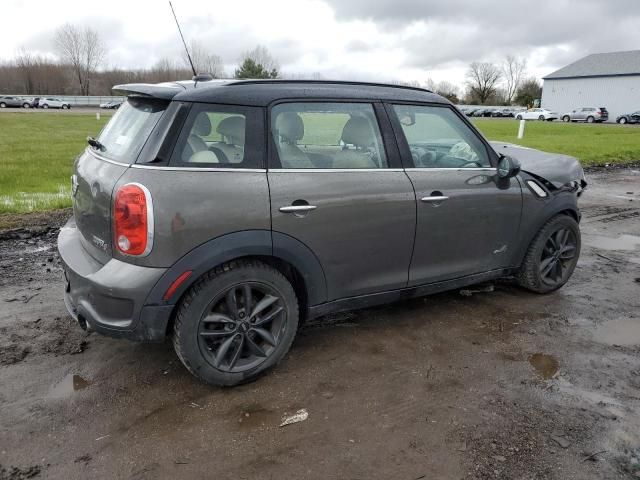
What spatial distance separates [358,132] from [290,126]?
517 millimetres

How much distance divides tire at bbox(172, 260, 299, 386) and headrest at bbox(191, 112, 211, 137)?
75cm

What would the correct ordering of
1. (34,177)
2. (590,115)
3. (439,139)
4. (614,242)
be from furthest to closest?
1. (590,115)
2. (34,177)
3. (614,242)
4. (439,139)

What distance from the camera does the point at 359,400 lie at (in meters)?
2.98

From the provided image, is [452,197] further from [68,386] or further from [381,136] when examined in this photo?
[68,386]

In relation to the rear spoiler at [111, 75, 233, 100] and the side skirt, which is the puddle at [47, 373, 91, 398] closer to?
the side skirt

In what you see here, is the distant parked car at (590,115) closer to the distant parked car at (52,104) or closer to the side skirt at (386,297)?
the side skirt at (386,297)

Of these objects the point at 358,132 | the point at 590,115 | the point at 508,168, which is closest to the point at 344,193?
the point at 358,132

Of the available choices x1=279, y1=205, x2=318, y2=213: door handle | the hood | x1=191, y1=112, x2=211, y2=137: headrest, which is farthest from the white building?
x1=191, y1=112, x2=211, y2=137: headrest

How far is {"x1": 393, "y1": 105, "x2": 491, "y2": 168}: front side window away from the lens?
11.8ft

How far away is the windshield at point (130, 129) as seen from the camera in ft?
9.52

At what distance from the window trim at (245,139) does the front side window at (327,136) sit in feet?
0.32

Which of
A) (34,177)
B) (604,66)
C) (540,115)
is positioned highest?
(604,66)

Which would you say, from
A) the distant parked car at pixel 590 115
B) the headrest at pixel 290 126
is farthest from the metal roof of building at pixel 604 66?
the headrest at pixel 290 126

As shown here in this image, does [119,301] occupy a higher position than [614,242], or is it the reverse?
[119,301]
